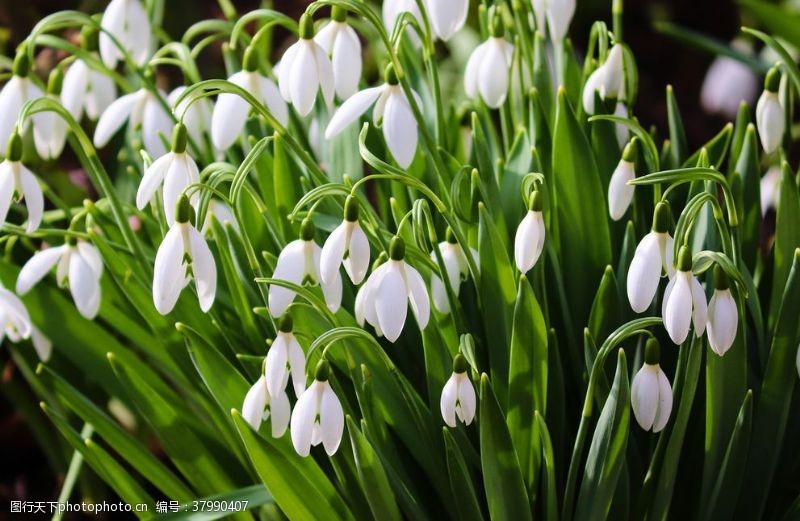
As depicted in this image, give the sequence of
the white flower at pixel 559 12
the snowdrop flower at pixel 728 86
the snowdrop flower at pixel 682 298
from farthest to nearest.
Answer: the snowdrop flower at pixel 728 86, the white flower at pixel 559 12, the snowdrop flower at pixel 682 298

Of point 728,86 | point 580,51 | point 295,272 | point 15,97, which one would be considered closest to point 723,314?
point 295,272

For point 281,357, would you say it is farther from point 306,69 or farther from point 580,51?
point 580,51

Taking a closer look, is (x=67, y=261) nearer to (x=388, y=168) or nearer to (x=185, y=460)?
(x=185, y=460)

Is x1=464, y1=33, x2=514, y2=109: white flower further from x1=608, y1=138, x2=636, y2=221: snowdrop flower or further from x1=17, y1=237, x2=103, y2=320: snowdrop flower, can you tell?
x1=17, y1=237, x2=103, y2=320: snowdrop flower

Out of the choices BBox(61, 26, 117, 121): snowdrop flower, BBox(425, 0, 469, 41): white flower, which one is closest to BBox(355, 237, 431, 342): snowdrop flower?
BBox(425, 0, 469, 41): white flower

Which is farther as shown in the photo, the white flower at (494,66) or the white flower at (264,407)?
the white flower at (494,66)

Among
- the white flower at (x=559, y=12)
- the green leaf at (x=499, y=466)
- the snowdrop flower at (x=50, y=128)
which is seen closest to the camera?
the green leaf at (x=499, y=466)

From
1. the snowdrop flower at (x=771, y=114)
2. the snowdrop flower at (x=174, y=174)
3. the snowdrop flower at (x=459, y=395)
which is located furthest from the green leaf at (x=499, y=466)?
the snowdrop flower at (x=771, y=114)

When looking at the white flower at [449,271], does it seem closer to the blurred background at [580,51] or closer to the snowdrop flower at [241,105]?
the snowdrop flower at [241,105]
